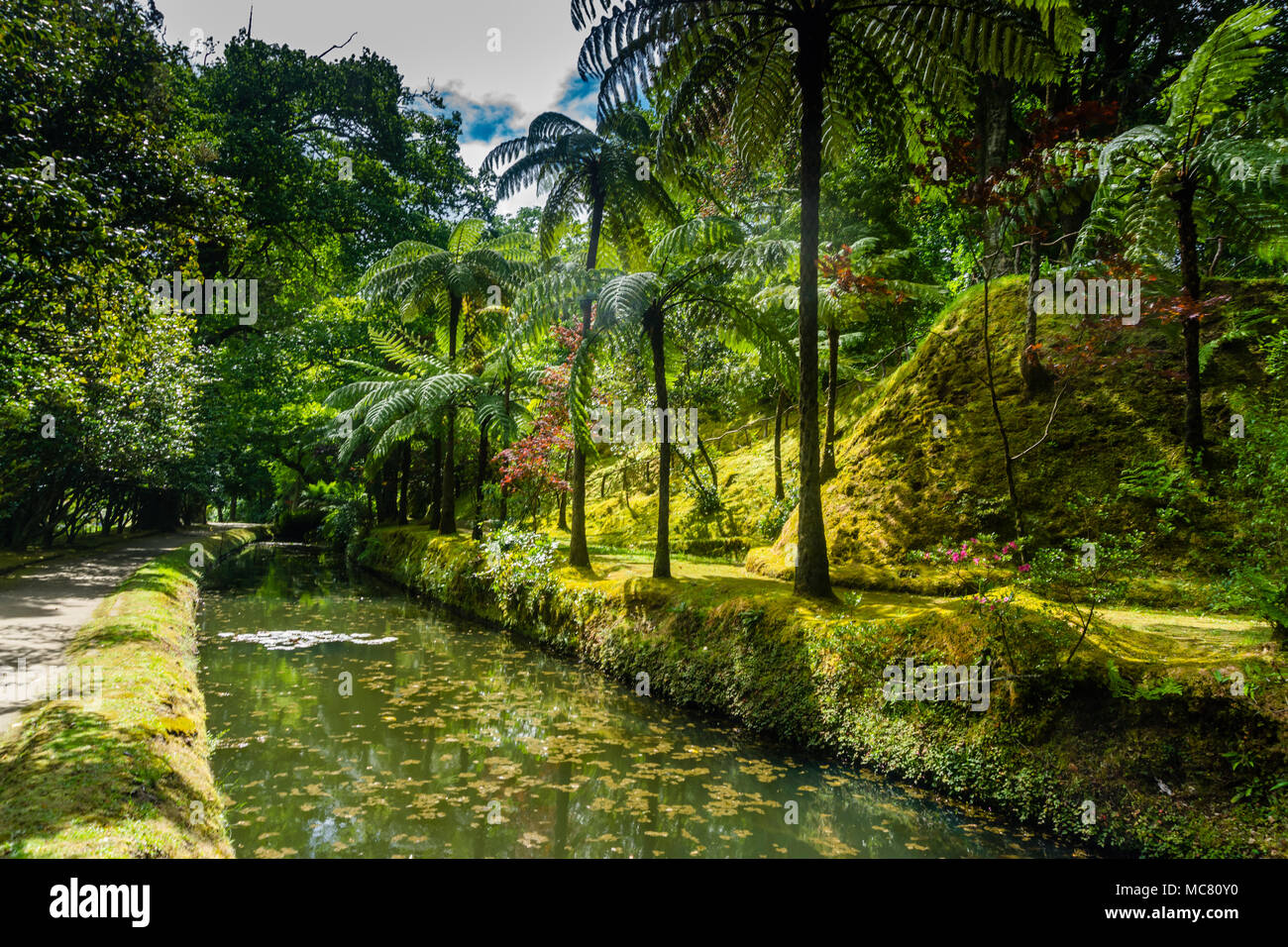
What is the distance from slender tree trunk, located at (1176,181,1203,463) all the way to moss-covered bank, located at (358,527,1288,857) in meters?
3.39

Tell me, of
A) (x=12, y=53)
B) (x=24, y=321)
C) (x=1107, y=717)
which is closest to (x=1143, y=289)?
(x=1107, y=717)

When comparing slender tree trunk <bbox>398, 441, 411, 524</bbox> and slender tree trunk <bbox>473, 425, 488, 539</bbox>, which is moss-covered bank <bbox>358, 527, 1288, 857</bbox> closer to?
slender tree trunk <bbox>473, 425, 488, 539</bbox>

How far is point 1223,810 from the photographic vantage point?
3771 mm

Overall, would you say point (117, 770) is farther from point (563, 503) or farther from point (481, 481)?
point (563, 503)

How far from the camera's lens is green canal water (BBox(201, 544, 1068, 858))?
4379 millimetres

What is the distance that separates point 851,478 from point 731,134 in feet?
18.0

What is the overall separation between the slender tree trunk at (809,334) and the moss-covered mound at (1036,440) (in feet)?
3.68

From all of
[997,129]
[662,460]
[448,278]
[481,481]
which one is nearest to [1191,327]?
[997,129]

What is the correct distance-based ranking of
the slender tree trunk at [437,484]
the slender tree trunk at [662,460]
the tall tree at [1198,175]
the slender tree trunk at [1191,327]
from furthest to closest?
1. the slender tree trunk at [437,484]
2. the slender tree trunk at [662,460]
3. the slender tree trunk at [1191,327]
4. the tall tree at [1198,175]

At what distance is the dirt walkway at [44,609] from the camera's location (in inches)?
211

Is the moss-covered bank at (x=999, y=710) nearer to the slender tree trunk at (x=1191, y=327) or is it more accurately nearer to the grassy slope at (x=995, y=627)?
the grassy slope at (x=995, y=627)

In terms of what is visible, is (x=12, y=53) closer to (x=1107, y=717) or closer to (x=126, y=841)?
(x=126, y=841)

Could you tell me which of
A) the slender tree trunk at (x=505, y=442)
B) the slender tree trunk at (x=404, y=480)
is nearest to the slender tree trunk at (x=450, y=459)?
the slender tree trunk at (x=505, y=442)

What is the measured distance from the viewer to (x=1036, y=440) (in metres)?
8.17
